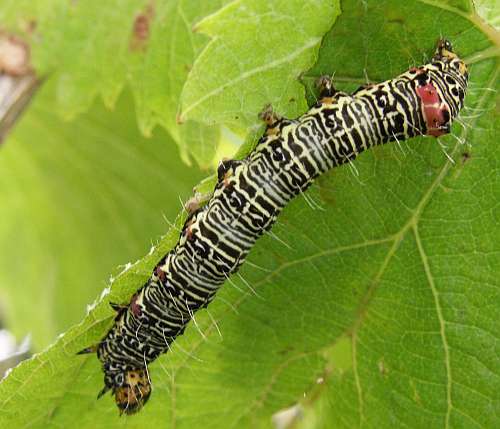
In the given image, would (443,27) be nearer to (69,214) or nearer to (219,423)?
(219,423)

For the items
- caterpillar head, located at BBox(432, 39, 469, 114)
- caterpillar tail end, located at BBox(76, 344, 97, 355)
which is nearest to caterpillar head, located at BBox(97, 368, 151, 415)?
caterpillar tail end, located at BBox(76, 344, 97, 355)

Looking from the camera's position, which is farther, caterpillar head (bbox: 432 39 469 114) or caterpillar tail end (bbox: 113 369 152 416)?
caterpillar tail end (bbox: 113 369 152 416)

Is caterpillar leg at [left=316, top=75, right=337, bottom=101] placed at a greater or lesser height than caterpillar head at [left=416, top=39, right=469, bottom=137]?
greater

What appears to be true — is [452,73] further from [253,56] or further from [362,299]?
[362,299]

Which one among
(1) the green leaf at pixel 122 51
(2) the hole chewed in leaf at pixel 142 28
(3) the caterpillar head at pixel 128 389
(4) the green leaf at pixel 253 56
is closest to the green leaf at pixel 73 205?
(1) the green leaf at pixel 122 51

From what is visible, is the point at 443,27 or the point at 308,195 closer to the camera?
the point at 443,27

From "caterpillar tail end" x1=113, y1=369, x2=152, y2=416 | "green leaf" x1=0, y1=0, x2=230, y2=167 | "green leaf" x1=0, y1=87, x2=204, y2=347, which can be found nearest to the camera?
"caterpillar tail end" x1=113, y1=369, x2=152, y2=416

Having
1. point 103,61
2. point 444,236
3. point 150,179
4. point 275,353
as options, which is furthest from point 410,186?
point 150,179

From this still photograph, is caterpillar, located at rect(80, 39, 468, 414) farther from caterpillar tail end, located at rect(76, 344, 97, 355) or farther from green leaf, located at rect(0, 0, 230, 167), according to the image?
green leaf, located at rect(0, 0, 230, 167)
